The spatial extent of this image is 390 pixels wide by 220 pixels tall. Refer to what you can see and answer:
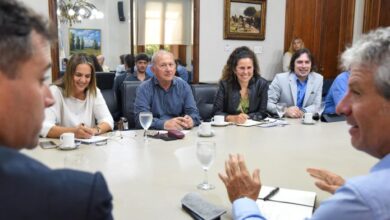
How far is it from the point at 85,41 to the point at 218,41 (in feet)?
7.92

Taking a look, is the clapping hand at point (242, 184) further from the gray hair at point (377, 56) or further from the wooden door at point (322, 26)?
the wooden door at point (322, 26)

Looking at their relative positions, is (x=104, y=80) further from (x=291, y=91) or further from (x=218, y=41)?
(x=291, y=91)

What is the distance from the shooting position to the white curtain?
5.09 m

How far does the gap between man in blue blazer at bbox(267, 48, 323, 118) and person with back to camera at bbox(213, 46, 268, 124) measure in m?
0.29

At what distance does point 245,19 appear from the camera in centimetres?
519

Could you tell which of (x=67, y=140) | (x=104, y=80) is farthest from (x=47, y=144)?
(x=104, y=80)

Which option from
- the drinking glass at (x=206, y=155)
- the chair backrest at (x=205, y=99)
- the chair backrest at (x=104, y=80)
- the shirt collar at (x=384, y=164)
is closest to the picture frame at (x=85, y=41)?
the chair backrest at (x=104, y=80)

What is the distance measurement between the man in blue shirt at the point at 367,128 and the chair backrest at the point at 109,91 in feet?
9.17

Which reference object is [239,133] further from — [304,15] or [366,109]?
[304,15]

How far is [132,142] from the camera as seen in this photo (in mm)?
2074

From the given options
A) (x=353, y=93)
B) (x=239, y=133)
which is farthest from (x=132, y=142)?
(x=353, y=93)

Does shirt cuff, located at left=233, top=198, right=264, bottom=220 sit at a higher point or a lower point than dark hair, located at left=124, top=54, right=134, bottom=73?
lower

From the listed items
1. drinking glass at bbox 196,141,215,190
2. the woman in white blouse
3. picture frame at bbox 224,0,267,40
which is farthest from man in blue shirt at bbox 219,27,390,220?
picture frame at bbox 224,0,267,40

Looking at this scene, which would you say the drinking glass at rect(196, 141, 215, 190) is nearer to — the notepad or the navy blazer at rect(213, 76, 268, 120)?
the notepad
